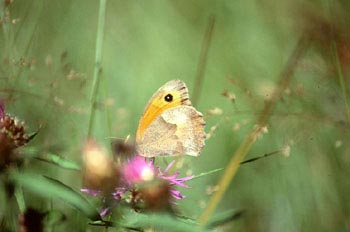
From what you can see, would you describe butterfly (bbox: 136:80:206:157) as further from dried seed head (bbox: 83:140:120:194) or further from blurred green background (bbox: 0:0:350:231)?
dried seed head (bbox: 83:140:120:194)

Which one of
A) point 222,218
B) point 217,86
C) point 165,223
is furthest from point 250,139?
point 217,86

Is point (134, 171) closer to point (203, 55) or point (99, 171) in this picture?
point (99, 171)

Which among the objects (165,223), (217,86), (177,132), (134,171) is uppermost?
(217,86)

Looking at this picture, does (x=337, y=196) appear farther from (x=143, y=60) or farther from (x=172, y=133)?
(x=143, y=60)

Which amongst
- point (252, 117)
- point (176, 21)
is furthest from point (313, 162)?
point (176, 21)

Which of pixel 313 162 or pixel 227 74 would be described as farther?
pixel 227 74
